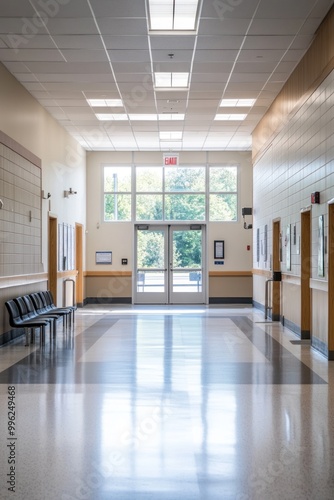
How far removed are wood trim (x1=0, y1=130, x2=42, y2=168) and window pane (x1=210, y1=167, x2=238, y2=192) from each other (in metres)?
6.97

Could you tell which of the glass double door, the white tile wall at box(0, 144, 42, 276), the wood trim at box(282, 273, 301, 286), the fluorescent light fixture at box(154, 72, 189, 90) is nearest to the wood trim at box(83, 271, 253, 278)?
the glass double door

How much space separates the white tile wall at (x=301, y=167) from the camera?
764 centimetres

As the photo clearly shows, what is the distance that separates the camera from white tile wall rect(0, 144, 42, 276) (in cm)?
888

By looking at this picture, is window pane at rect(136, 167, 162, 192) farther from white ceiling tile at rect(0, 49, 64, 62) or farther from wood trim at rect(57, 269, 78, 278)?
white ceiling tile at rect(0, 49, 64, 62)

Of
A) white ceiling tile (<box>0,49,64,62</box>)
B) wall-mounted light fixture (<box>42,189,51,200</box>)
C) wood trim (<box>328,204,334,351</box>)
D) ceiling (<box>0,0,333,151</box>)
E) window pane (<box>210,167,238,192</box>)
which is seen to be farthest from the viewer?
window pane (<box>210,167,238,192</box>)

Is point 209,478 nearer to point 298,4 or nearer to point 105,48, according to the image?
point 298,4

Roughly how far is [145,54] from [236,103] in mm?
3294

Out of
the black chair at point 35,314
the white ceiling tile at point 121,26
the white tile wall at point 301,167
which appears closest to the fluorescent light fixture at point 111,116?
the white tile wall at point 301,167

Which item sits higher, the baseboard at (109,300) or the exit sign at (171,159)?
the exit sign at (171,159)

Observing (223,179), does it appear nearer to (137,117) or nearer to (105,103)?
(137,117)

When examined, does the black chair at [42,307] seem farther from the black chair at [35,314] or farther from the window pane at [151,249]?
the window pane at [151,249]

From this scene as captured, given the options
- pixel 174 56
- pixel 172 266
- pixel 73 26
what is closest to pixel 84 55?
pixel 73 26

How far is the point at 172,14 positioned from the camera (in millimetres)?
7309

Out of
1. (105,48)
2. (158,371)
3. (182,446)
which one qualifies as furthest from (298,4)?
(182,446)
